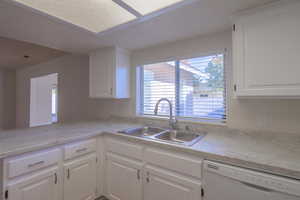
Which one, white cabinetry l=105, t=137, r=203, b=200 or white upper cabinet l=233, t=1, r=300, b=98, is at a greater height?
white upper cabinet l=233, t=1, r=300, b=98

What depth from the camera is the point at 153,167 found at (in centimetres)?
144

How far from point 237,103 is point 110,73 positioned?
1767mm

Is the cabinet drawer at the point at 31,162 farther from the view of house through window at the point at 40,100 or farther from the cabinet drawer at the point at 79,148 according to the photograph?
the view of house through window at the point at 40,100

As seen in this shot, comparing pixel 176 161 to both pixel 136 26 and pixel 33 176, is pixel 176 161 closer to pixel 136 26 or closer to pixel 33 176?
pixel 33 176

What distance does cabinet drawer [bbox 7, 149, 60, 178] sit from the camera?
117cm

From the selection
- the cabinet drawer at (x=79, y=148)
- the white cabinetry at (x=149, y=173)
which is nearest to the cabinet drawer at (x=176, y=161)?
the white cabinetry at (x=149, y=173)

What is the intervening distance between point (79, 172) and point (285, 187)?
177cm

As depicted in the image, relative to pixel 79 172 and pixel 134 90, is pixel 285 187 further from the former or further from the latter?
pixel 134 90

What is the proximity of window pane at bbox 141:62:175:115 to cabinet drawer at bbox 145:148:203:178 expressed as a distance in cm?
89

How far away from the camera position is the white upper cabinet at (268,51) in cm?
114

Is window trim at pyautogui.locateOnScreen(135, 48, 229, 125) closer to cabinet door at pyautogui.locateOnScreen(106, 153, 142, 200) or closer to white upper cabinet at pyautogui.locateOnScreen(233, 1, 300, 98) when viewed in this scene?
white upper cabinet at pyautogui.locateOnScreen(233, 1, 300, 98)

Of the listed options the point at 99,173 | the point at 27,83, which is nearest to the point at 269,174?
the point at 99,173

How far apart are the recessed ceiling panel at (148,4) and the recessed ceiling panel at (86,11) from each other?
0.56 ft

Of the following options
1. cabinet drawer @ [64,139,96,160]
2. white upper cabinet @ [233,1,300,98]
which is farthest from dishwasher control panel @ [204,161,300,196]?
cabinet drawer @ [64,139,96,160]
